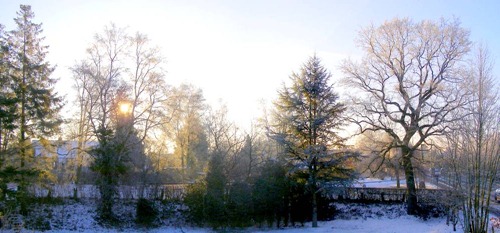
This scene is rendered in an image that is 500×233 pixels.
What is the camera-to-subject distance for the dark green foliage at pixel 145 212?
24.5 meters

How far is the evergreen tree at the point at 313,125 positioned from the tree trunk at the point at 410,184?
521 centimetres

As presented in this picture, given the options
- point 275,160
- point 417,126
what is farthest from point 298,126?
point 417,126

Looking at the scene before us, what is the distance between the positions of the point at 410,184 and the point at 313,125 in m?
8.40

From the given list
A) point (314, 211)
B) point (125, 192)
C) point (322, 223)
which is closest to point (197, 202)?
point (125, 192)

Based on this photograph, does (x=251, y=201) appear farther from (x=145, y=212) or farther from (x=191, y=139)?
(x=191, y=139)

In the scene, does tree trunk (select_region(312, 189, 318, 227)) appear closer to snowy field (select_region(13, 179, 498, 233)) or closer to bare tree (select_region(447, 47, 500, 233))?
snowy field (select_region(13, 179, 498, 233))

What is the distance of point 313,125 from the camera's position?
952 inches

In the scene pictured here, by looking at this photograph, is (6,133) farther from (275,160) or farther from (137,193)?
(275,160)

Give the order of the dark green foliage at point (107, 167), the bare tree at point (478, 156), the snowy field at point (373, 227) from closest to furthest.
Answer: the bare tree at point (478, 156), the snowy field at point (373, 227), the dark green foliage at point (107, 167)

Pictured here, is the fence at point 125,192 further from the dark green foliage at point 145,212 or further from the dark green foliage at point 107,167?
the dark green foliage at point 107,167

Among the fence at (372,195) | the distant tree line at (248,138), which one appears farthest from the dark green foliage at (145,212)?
the fence at (372,195)

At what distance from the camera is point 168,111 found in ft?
98.9

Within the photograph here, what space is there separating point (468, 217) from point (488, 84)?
4.08m

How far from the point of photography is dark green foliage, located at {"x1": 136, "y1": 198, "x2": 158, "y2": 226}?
24531mm
